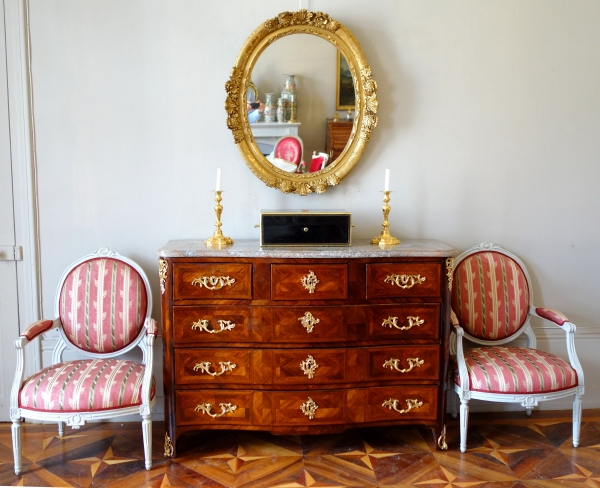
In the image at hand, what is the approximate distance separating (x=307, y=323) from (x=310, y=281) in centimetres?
21

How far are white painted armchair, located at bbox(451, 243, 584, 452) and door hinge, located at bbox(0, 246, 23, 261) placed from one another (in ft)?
7.75

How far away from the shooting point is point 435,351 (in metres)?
2.91

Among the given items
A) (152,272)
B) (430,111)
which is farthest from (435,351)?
(152,272)

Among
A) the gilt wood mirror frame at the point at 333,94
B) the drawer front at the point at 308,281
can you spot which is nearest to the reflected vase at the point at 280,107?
the gilt wood mirror frame at the point at 333,94

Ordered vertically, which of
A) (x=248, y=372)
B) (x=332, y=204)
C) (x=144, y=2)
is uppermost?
(x=144, y=2)

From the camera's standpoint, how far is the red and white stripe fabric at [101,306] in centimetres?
303

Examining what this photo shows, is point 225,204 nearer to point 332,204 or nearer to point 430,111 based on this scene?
point 332,204

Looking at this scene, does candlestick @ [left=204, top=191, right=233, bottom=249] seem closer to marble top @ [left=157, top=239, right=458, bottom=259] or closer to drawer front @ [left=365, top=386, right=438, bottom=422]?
marble top @ [left=157, top=239, right=458, bottom=259]

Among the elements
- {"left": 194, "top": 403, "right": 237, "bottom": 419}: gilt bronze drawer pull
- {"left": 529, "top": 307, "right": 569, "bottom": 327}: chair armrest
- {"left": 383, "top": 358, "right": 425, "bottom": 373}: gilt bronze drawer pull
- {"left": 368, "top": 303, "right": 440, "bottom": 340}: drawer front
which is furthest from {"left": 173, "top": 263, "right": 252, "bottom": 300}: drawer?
{"left": 529, "top": 307, "right": 569, "bottom": 327}: chair armrest

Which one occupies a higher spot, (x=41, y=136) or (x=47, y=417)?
(x=41, y=136)

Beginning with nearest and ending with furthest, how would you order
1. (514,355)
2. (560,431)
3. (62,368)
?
(62,368)
(514,355)
(560,431)

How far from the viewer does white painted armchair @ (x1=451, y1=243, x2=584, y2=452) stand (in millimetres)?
2842

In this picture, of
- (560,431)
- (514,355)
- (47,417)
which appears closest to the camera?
(47,417)

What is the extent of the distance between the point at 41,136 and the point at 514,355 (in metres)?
2.77
